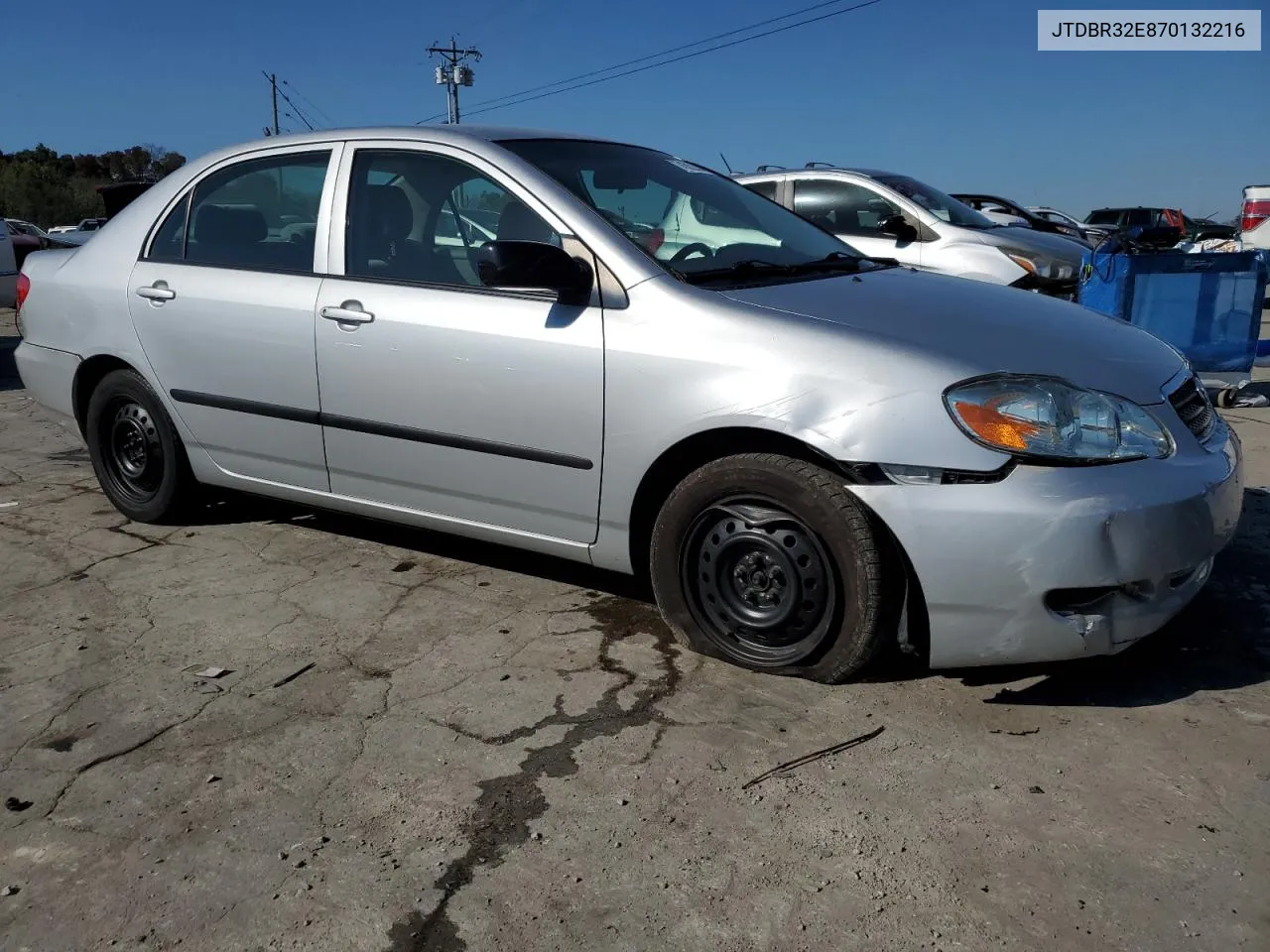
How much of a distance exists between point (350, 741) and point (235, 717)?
379 millimetres

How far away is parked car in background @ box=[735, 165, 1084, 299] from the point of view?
8508 mm

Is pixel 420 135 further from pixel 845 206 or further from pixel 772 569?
pixel 845 206

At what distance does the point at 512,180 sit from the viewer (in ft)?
11.2

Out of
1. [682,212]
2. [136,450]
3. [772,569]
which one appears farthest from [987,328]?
[136,450]

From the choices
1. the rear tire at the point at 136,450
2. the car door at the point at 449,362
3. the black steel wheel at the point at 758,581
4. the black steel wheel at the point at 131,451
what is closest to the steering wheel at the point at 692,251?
the car door at the point at 449,362

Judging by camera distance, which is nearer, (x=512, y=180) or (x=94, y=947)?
(x=94, y=947)

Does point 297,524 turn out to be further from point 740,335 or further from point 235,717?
point 740,335

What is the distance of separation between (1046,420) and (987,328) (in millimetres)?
428

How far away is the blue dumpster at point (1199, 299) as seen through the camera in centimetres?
769

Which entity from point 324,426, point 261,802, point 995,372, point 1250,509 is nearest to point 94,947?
point 261,802

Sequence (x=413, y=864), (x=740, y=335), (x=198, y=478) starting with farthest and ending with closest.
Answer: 1. (x=198, y=478)
2. (x=740, y=335)
3. (x=413, y=864)

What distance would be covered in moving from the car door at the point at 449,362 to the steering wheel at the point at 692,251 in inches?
13.6

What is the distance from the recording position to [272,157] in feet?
13.3

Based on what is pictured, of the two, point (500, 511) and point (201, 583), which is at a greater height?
point (500, 511)
